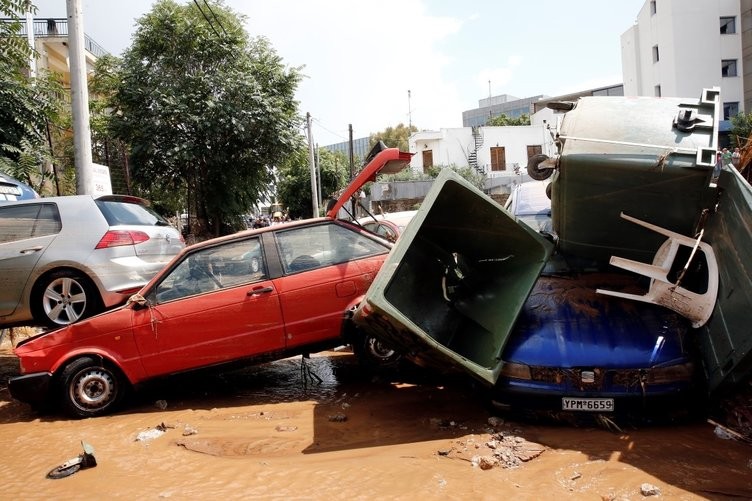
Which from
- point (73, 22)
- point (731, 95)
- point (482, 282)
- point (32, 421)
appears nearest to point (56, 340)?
point (32, 421)

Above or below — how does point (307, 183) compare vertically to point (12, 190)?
above

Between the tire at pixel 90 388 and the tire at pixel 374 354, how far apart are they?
223 cm

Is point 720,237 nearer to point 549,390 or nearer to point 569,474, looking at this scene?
point 549,390

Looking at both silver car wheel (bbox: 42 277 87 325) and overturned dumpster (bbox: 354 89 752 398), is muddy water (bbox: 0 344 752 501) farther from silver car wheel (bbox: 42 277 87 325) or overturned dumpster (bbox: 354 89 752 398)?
silver car wheel (bbox: 42 277 87 325)

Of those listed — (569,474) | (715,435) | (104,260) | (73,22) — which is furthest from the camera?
(73,22)

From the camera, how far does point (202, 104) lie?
15516mm

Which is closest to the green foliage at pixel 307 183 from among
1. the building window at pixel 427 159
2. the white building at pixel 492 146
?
the building window at pixel 427 159

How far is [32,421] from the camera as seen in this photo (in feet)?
17.3

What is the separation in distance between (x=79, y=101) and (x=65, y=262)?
131 inches

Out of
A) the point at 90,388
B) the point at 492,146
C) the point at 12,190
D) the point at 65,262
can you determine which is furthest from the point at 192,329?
the point at 492,146

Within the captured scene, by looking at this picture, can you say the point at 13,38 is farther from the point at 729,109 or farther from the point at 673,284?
the point at 729,109

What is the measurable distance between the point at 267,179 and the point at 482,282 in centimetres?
1374

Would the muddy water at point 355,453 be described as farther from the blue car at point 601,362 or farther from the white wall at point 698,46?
the white wall at point 698,46

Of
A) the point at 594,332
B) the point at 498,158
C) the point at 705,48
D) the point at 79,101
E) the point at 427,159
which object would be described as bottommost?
the point at 594,332
